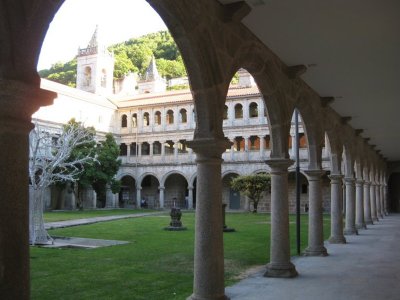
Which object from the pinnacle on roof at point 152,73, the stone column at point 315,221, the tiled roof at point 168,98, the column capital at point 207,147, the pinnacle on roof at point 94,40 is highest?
the pinnacle on roof at point 94,40

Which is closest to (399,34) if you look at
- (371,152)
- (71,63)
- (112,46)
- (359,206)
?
(359,206)

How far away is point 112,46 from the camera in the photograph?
80.4 meters

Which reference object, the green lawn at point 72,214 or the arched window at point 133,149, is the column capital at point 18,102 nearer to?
the green lawn at point 72,214

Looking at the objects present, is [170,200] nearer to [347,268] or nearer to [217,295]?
[347,268]

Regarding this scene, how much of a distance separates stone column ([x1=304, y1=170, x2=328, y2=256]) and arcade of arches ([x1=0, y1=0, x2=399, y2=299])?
2cm

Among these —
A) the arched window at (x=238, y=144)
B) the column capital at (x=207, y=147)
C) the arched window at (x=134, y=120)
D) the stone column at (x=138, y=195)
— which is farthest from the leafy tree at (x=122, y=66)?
the column capital at (x=207, y=147)

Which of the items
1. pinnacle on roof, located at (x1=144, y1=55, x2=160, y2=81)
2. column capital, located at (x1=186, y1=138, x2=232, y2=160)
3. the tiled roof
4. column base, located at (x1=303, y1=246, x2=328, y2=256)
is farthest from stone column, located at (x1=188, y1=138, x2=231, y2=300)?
A: pinnacle on roof, located at (x1=144, y1=55, x2=160, y2=81)

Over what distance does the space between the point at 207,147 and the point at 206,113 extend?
38cm

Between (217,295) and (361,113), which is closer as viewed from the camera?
(217,295)

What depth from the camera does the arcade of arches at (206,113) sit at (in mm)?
2729

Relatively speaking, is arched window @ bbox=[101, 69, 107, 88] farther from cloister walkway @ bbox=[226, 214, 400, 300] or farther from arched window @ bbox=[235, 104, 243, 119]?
cloister walkway @ bbox=[226, 214, 400, 300]

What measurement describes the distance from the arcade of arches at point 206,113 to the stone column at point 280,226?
0.02 meters

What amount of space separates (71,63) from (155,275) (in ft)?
228

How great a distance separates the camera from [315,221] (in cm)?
1018
